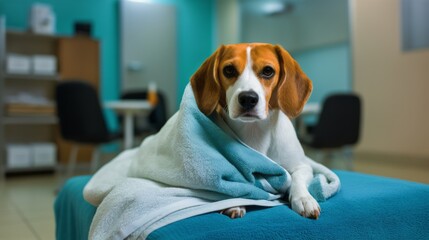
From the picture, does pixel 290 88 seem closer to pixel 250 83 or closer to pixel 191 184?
pixel 250 83

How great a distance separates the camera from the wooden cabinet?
404cm

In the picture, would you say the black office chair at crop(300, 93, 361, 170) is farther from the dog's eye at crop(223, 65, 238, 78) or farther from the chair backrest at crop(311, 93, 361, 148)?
the dog's eye at crop(223, 65, 238, 78)

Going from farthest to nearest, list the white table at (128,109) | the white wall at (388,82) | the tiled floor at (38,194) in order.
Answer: the white wall at (388,82) < the white table at (128,109) < the tiled floor at (38,194)

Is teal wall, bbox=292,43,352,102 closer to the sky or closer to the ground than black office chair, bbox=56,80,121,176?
closer to the sky

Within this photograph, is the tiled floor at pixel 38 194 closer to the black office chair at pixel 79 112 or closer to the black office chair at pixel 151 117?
the black office chair at pixel 79 112

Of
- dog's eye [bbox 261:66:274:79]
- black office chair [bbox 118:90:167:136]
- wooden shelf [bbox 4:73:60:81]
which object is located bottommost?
black office chair [bbox 118:90:167:136]

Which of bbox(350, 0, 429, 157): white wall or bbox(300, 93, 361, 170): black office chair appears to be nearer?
bbox(300, 93, 361, 170): black office chair

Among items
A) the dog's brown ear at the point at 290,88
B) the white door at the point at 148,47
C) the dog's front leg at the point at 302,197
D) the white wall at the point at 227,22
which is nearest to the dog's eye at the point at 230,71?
the dog's brown ear at the point at 290,88

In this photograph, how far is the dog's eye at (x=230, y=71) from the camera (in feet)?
3.03

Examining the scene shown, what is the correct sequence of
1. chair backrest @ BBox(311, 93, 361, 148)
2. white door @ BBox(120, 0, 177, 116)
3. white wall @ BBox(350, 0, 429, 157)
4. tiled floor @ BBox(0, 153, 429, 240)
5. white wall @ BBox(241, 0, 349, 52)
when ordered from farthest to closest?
white door @ BBox(120, 0, 177, 116) → white wall @ BBox(241, 0, 349, 52) → white wall @ BBox(350, 0, 429, 157) → chair backrest @ BBox(311, 93, 361, 148) → tiled floor @ BBox(0, 153, 429, 240)

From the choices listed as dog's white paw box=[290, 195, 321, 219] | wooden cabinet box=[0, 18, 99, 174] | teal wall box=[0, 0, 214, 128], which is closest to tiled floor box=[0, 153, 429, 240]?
wooden cabinet box=[0, 18, 99, 174]

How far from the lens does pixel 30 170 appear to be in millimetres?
4152

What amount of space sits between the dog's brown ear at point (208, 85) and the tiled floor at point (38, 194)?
1.16 m

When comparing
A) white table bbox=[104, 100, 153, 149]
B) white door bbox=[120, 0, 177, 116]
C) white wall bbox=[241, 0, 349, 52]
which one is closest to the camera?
white table bbox=[104, 100, 153, 149]
